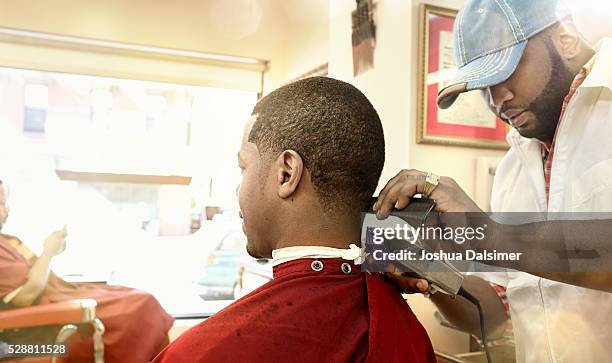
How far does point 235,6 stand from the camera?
4.92 ft

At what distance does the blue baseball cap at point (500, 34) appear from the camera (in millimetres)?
1070

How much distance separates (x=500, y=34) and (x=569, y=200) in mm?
408

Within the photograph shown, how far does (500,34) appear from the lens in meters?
1.08

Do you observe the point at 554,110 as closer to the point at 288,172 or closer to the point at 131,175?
the point at 288,172

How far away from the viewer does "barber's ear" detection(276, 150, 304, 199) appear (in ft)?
2.83

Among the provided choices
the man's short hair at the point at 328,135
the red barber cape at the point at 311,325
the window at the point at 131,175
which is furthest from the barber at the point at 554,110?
the window at the point at 131,175

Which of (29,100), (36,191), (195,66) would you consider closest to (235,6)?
(195,66)

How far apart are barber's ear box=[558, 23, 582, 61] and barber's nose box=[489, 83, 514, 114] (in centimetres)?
14

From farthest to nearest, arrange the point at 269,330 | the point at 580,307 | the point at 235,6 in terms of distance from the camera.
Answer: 1. the point at 235,6
2. the point at 580,307
3. the point at 269,330

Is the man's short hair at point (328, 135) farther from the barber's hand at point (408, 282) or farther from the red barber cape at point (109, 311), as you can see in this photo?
the red barber cape at point (109, 311)

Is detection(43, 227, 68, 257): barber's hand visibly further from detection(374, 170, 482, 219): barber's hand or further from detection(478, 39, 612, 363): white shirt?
detection(478, 39, 612, 363): white shirt

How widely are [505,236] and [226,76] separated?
34.9 inches

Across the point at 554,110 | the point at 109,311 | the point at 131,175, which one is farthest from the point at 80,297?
the point at 554,110

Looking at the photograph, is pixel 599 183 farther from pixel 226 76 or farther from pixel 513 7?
pixel 226 76
